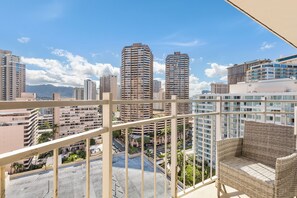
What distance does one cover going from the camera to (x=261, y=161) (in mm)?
2211

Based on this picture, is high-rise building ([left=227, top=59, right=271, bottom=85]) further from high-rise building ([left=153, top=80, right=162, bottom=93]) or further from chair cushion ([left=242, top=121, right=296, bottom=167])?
chair cushion ([left=242, top=121, right=296, bottom=167])

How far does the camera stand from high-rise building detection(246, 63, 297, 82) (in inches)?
923

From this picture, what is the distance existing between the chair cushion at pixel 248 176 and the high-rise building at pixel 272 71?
22741 millimetres

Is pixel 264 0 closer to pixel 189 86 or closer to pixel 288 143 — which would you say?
pixel 288 143

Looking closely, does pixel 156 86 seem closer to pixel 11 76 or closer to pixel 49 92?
pixel 11 76

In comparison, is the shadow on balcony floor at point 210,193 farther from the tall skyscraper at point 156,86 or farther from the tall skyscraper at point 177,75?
the tall skyscraper at point 177,75

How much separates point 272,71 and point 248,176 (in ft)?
92.8

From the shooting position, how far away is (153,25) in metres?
41.2

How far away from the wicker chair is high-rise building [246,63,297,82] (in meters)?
22.4

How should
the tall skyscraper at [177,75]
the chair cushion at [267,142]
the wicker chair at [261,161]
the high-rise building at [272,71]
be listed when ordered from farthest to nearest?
the tall skyscraper at [177,75] → the high-rise building at [272,71] → the chair cushion at [267,142] → the wicker chair at [261,161]

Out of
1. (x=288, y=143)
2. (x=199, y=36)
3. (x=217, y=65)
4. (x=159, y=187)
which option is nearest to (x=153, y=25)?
(x=199, y=36)

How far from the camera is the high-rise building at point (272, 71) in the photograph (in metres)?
23.5

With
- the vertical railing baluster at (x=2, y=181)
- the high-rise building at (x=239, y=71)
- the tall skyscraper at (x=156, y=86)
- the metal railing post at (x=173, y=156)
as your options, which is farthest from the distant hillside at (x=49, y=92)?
the high-rise building at (x=239, y=71)

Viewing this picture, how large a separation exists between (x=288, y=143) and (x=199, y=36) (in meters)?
43.2
